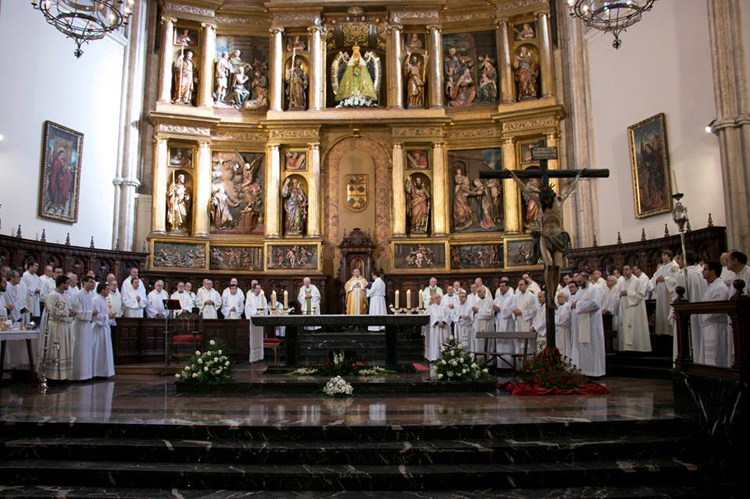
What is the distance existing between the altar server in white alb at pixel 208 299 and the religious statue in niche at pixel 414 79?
8.93m

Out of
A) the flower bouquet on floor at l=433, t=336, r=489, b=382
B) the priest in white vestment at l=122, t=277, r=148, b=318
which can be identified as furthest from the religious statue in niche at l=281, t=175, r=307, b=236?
the flower bouquet on floor at l=433, t=336, r=489, b=382

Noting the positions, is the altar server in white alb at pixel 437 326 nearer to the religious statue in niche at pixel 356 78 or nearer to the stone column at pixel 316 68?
the religious statue in niche at pixel 356 78

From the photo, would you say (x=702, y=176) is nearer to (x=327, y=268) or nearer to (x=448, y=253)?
(x=448, y=253)

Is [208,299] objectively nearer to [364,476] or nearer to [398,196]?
[398,196]

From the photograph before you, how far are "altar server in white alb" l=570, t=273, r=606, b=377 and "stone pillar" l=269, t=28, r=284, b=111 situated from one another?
12.5 m

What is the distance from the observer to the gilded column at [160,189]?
60.6 ft

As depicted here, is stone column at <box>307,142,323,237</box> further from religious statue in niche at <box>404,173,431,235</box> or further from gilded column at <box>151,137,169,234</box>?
gilded column at <box>151,137,169,234</box>

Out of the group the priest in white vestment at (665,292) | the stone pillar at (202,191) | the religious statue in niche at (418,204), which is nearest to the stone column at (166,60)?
the stone pillar at (202,191)

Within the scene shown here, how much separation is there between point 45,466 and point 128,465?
2.67 ft

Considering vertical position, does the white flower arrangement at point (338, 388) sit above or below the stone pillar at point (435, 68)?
below

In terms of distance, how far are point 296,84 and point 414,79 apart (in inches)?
159

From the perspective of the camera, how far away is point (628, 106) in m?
15.8

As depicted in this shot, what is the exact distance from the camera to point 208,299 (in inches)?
670

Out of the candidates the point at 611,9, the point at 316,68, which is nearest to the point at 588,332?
the point at 611,9
